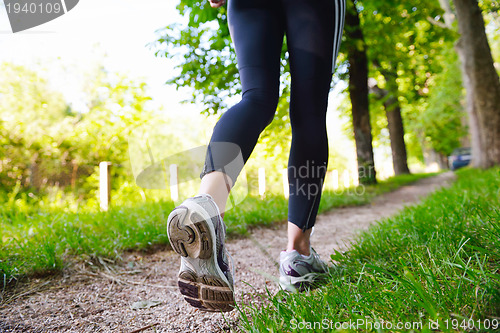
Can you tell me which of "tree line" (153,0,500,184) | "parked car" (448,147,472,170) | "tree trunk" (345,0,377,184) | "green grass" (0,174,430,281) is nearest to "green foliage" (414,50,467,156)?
"parked car" (448,147,472,170)

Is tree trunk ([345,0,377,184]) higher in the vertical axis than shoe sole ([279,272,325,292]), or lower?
higher

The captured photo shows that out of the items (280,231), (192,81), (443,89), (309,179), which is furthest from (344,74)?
(443,89)

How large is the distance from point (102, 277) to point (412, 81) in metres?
12.8

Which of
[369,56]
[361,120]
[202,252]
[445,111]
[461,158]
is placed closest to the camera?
[202,252]

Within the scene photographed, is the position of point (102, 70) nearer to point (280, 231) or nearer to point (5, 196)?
point (5, 196)

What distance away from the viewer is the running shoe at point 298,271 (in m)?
1.26

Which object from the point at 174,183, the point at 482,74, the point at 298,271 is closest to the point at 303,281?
the point at 298,271

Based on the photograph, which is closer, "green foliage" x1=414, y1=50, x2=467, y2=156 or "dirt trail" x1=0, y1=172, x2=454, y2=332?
"dirt trail" x1=0, y1=172, x2=454, y2=332

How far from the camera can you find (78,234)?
2.01 m

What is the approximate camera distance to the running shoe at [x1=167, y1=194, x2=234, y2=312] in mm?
864

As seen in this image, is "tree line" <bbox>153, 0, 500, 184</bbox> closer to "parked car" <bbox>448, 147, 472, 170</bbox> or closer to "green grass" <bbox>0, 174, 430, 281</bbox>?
"green grass" <bbox>0, 174, 430, 281</bbox>

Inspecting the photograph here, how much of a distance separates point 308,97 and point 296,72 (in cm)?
11

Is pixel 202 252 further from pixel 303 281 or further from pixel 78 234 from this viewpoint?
pixel 78 234

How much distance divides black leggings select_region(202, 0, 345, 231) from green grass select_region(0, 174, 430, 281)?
1.31 meters
